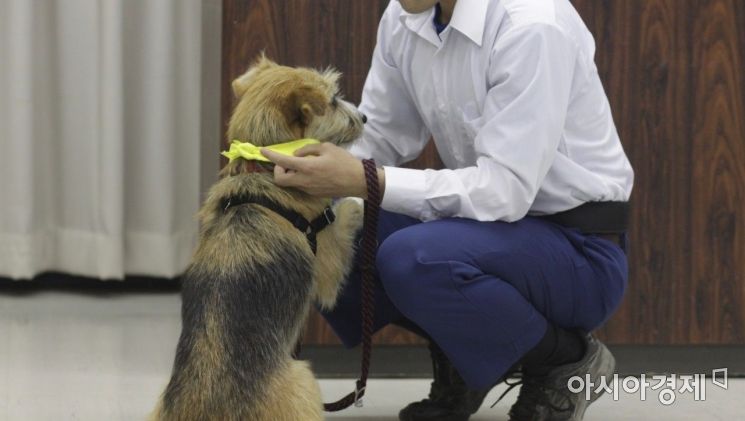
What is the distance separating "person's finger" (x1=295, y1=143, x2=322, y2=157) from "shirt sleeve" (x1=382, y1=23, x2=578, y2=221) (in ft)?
0.49

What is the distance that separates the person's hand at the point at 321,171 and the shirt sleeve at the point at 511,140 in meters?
0.07

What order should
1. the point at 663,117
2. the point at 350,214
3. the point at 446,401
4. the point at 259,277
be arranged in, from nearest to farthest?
the point at 259,277 < the point at 350,214 < the point at 446,401 < the point at 663,117

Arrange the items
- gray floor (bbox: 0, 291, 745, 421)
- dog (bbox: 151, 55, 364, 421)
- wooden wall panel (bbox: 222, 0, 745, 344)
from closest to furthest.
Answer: dog (bbox: 151, 55, 364, 421) < gray floor (bbox: 0, 291, 745, 421) < wooden wall panel (bbox: 222, 0, 745, 344)

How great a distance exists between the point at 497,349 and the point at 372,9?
0.94 meters

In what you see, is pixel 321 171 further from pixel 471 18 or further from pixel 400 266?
pixel 471 18

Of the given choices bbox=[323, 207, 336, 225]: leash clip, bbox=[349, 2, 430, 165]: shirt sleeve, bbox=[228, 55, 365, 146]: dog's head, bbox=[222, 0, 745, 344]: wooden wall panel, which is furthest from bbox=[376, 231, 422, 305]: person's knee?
bbox=[222, 0, 745, 344]: wooden wall panel

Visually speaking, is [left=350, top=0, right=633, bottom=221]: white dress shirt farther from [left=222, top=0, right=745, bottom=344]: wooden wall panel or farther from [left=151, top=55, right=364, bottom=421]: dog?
[left=222, top=0, right=745, bottom=344]: wooden wall panel

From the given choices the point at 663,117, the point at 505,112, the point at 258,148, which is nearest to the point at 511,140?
the point at 505,112

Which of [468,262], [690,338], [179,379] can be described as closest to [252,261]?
[179,379]

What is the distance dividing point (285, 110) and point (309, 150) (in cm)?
8

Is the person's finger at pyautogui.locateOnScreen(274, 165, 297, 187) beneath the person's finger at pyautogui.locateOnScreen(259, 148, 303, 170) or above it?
beneath

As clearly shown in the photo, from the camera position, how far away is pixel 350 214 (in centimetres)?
221

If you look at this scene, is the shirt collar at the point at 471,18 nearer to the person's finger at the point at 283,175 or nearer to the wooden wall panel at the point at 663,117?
the person's finger at the point at 283,175

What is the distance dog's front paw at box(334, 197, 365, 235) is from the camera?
219 cm
